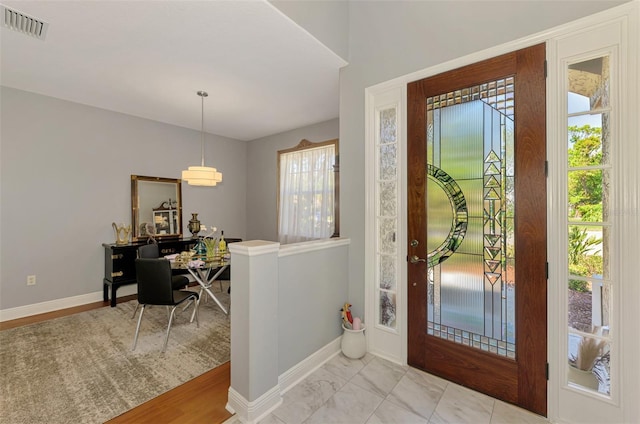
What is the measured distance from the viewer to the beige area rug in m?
1.81

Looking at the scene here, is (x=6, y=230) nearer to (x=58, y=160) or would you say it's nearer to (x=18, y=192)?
(x=18, y=192)

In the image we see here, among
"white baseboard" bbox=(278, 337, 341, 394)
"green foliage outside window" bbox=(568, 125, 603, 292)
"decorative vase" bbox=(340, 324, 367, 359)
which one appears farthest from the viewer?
"decorative vase" bbox=(340, 324, 367, 359)

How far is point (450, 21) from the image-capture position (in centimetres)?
205

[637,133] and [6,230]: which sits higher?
[637,133]

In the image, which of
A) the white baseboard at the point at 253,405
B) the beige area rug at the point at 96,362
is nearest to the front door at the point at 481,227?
the white baseboard at the point at 253,405

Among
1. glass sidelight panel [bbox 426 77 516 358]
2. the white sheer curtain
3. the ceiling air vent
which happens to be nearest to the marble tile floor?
glass sidelight panel [bbox 426 77 516 358]

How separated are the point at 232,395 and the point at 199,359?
0.76m

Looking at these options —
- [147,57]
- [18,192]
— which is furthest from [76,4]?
[18,192]

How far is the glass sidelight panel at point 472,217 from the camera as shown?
6.12 feet

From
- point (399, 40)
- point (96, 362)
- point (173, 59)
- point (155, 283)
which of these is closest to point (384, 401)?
point (155, 283)

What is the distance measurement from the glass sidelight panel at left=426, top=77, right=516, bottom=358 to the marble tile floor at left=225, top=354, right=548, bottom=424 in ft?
1.18

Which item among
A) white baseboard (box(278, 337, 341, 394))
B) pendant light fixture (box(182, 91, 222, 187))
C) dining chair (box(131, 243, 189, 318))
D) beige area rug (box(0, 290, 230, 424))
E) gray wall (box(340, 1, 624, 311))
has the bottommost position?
beige area rug (box(0, 290, 230, 424))

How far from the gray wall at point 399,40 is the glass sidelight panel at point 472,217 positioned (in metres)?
0.36

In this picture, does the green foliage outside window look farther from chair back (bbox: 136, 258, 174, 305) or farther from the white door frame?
chair back (bbox: 136, 258, 174, 305)
